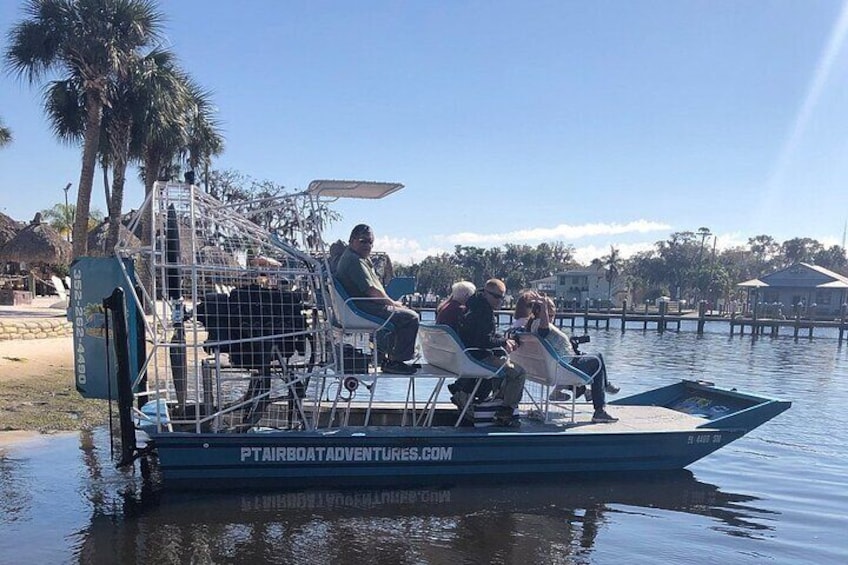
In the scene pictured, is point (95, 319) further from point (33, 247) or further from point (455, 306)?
point (33, 247)

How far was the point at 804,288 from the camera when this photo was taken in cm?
7881

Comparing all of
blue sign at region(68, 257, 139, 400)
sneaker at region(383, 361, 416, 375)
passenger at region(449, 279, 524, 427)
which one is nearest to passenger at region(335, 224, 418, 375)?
sneaker at region(383, 361, 416, 375)

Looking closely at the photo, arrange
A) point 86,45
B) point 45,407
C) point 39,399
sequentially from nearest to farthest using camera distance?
point 45,407 < point 39,399 < point 86,45

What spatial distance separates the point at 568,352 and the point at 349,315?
327 centimetres

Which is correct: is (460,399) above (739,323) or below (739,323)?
above

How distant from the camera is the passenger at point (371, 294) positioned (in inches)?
301

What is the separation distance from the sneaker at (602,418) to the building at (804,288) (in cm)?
7541

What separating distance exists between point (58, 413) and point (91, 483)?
395cm

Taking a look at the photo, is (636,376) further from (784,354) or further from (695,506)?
(784,354)

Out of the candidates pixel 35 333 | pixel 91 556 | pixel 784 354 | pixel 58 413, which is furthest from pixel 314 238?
pixel 784 354

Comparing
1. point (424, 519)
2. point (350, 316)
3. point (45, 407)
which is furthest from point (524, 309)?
point (45, 407)

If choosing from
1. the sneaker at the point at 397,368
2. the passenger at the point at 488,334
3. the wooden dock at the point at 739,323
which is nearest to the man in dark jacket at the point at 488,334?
the passenger at the point at 488,334

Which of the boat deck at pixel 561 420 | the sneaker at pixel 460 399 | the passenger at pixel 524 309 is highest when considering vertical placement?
the passenger at pixel 524 309

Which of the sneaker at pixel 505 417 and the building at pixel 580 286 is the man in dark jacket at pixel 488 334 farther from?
the building at pixel 580 286
